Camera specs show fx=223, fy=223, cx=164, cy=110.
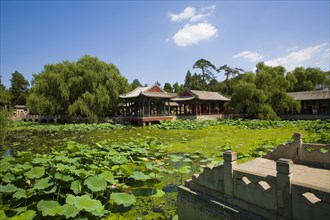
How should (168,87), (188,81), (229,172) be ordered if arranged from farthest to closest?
(168,87)
(188,81)
(229,172)

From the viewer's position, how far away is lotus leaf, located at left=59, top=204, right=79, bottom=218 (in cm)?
328

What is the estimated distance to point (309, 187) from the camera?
95.8 inches

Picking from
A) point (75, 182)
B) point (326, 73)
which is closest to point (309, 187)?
→ point (75, 182)

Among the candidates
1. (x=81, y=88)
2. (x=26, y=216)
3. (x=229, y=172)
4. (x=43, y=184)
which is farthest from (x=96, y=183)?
(x=81, y=88)

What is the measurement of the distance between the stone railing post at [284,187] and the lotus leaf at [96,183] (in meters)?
2.94

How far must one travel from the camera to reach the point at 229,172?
326 centimetres

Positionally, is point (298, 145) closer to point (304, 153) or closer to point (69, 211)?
point (304, 153)

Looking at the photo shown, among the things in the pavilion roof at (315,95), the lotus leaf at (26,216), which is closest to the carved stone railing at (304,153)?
the lotus leaf at (26,216)

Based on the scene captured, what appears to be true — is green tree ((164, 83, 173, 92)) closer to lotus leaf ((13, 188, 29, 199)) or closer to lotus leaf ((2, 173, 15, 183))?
lotus leaf ((2, 173, 15, 183))

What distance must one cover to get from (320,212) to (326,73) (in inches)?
1743

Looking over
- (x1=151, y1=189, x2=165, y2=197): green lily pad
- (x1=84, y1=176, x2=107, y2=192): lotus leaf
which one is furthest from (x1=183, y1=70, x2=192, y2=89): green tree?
(x1=84, y1=176, x2=107, y2=192): lotus leaf

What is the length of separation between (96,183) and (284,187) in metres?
3.19

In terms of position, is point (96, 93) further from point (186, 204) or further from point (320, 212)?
point (320, 212)

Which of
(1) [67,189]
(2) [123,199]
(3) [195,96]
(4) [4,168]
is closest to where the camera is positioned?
(2) [123,199]
